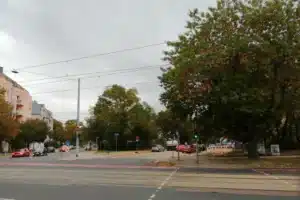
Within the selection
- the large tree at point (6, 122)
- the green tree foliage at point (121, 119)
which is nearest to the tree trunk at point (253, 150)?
the large tree at point (6, 122)

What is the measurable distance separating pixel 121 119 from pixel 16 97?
3499 cm

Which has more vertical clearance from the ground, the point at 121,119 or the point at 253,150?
the point at 121,119

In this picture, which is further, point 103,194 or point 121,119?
point 121,119

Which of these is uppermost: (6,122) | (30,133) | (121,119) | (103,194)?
(121,119)

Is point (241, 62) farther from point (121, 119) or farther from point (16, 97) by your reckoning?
point (16, 97)

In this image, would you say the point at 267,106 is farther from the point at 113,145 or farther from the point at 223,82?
the point at 113,145

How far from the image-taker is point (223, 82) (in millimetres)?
34312

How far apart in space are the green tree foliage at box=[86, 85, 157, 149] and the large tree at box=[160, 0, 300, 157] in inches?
2049

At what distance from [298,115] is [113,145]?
50.1m

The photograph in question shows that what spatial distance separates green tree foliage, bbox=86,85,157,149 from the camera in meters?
90.3

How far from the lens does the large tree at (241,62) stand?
33.6m

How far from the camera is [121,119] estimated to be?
9044 centimetres

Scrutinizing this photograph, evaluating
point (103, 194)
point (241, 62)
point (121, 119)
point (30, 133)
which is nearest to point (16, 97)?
point (30, 133)

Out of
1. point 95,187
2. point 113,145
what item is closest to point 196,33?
point 95,187
